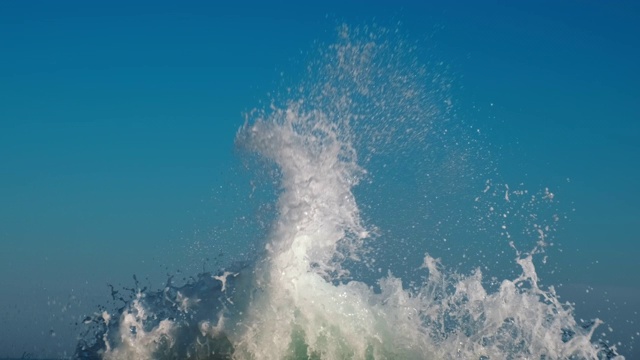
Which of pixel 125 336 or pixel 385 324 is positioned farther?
pixel 385 324

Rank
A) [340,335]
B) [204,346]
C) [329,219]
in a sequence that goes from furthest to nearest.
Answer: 1. [329,219]
2. [340,335]
3. [204,346]

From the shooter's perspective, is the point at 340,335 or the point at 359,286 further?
the point at 359,286

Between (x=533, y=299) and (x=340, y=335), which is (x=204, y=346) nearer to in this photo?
(x=340, y=335)

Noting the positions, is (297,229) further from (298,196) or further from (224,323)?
(224,323)

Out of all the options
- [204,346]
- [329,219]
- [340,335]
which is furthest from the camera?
[329,219]

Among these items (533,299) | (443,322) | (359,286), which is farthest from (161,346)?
(533,299)

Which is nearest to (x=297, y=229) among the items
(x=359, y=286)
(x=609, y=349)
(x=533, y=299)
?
(x=359, y=286)

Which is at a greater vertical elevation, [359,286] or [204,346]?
[359,286]

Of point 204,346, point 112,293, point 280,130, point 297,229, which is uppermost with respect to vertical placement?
point 280,130

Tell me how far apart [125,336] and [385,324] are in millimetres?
5857

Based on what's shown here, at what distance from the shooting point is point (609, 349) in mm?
16750

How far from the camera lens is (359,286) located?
18266 mm

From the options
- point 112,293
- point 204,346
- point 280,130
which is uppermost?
point 280,130

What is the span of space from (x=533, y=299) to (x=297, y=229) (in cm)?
575
